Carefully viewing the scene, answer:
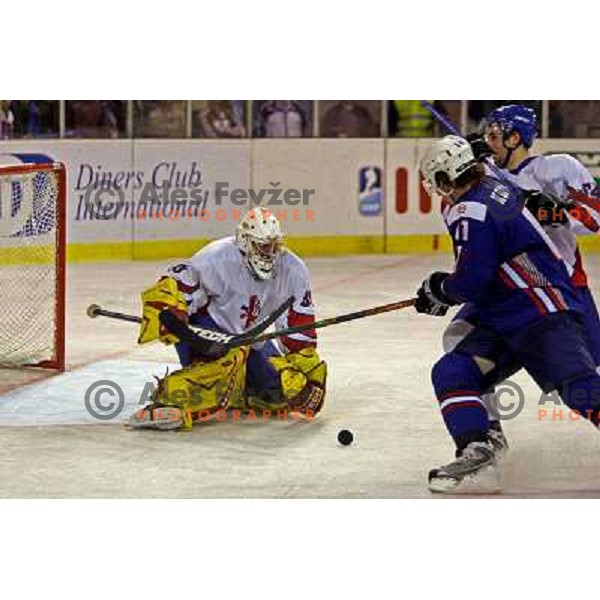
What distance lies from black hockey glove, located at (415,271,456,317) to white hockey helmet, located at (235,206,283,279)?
0.94 metres

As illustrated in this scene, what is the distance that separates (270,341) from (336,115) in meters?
5.85

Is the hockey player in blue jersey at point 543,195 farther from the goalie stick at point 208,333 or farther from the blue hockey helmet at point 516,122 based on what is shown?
the goalie stick at point 208,333

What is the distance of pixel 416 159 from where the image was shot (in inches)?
448

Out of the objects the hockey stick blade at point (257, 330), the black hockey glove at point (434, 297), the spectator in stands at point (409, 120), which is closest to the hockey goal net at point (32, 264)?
the hockey stick blade at point (257, 330)

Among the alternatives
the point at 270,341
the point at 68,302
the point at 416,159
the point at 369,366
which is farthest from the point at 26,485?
the point at 416,159

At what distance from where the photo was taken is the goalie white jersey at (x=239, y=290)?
18.3 feet

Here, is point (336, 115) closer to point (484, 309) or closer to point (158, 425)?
point (158, 425)

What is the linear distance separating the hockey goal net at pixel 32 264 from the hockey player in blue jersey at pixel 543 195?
2095mm

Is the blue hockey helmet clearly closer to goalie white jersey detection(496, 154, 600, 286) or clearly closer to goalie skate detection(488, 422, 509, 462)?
goalie white jersey detection(496, 154, 600, 286)

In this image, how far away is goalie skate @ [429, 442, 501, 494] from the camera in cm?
456

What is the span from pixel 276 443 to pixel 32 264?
10.5 feet

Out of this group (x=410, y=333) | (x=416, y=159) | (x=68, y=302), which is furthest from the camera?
(x=416, y=159)

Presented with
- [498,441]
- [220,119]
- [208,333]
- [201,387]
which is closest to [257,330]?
[208,333]

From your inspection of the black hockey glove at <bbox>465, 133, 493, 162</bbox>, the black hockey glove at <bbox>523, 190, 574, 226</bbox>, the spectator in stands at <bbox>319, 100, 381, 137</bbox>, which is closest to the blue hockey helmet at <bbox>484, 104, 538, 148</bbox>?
the black hockey glove at <bbox>465, 133, 493, 162</bbox>
